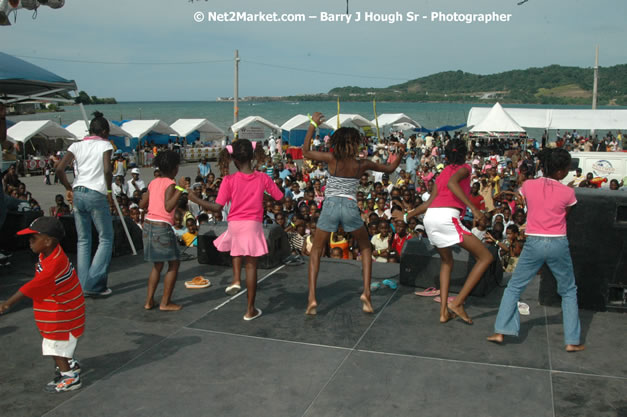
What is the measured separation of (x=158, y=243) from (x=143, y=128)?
24.8 m

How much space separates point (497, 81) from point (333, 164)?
156939mm

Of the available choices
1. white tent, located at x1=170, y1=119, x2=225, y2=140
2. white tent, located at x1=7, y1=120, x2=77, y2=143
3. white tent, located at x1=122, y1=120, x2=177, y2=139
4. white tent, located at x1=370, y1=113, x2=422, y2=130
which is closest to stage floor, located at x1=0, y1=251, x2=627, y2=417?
white tent, located at x1=7, y1=120, x2=77, y2=143

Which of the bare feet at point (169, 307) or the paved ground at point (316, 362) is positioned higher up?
the bare feet at point (169, 307)

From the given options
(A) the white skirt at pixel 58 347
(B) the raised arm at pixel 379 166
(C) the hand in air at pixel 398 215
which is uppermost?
(B) the raised arm at pixel 379 166

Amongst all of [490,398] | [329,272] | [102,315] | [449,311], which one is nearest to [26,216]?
[102,315]

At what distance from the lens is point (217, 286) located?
5.89 meters

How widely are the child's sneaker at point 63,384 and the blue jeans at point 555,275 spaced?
121 inches

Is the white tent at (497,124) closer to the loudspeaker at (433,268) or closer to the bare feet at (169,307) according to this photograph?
the loudspeaker at (433,268)

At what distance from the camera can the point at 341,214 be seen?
463 cm

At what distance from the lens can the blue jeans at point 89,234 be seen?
5.30 meters

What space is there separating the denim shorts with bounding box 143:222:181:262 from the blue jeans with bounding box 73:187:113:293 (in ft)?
2.53

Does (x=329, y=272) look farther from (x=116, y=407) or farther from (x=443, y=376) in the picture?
(x=116, y=407)

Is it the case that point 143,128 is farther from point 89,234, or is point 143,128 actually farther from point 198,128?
point 89,234

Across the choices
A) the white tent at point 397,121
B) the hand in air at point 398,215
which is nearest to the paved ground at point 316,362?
the hand in air at point 398,215
